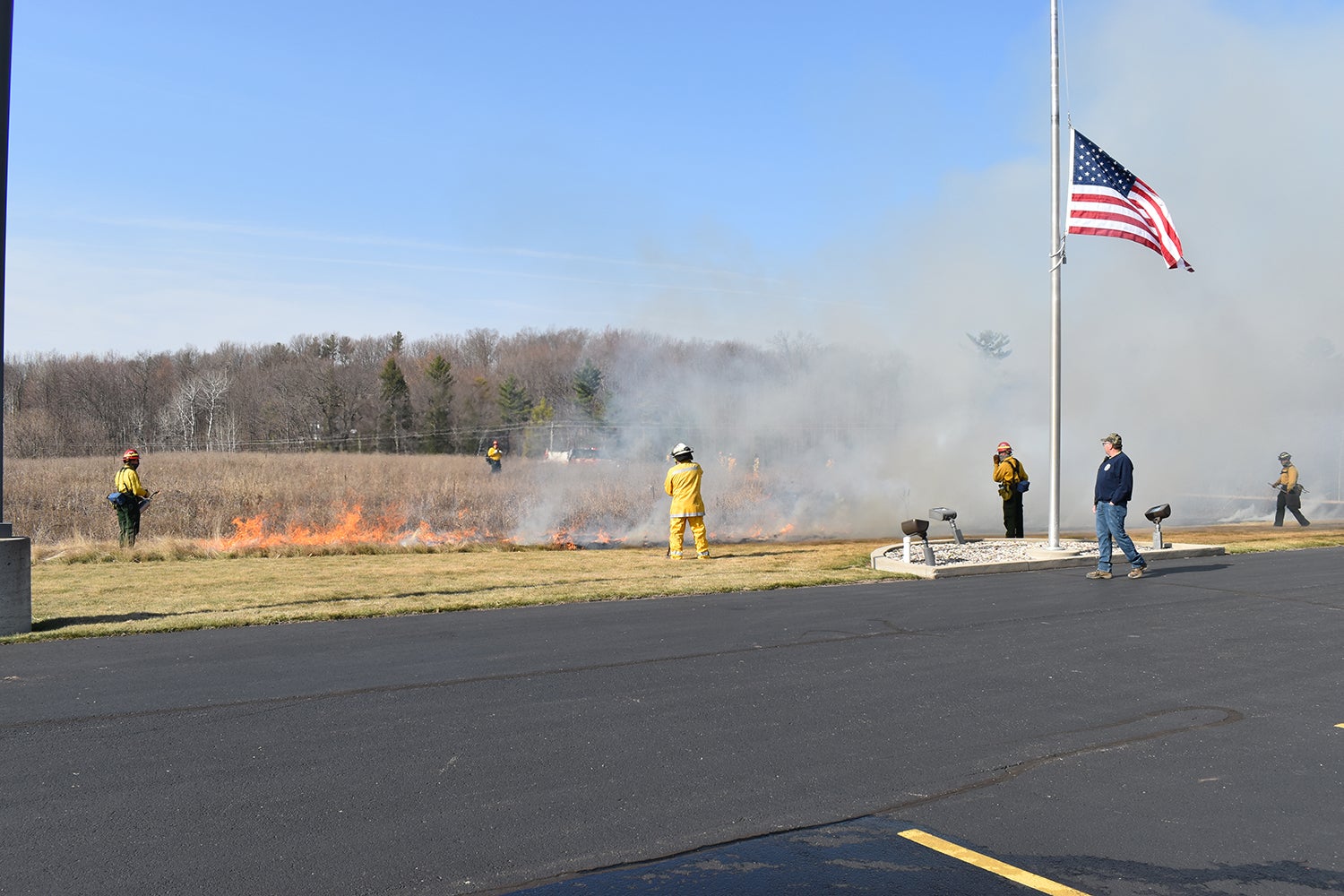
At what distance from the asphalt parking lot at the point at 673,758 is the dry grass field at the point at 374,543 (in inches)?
76.1

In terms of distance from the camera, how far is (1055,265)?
14961mm

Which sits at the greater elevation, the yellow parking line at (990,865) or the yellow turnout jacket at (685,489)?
the yellow turnout jacket at (685,489)

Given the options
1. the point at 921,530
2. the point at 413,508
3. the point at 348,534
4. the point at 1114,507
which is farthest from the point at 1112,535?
the point at 413,508

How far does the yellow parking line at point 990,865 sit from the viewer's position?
12.0ft

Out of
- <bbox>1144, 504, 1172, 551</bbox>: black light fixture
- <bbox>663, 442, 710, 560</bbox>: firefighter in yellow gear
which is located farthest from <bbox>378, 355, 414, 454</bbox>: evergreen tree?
<bbox>1144, 504, 1172, 551</bbox>: black light fixture

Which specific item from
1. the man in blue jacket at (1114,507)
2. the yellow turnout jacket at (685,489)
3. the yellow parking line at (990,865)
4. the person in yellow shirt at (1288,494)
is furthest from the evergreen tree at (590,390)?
the yellow parking line at (990,865)

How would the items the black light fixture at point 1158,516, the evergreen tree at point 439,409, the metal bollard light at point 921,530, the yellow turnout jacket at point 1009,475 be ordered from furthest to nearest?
the evergreen tree at point 439,409
the yellow turnout jacket at point 1009,475
the black light fixture at point 1158,516
the metal bollard light at point 921,530

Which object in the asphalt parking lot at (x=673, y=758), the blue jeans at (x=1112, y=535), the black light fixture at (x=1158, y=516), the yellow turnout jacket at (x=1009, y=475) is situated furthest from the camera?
the yellow turnout jacket at (x=1009, y=475)

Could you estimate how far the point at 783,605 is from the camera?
1042cm

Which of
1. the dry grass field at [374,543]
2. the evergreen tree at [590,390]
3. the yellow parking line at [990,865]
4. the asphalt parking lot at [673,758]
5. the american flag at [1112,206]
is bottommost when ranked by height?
the yellow parking line at [990,865]

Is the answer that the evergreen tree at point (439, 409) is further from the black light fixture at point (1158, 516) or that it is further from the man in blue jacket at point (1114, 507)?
the man in blue jacket at point (1114, 507)

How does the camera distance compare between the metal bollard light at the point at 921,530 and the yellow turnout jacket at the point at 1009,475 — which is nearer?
the metal bollard light at the point at 921,530

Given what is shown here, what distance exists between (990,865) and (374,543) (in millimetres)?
14707

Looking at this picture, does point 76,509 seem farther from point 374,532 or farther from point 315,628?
point 315,628
